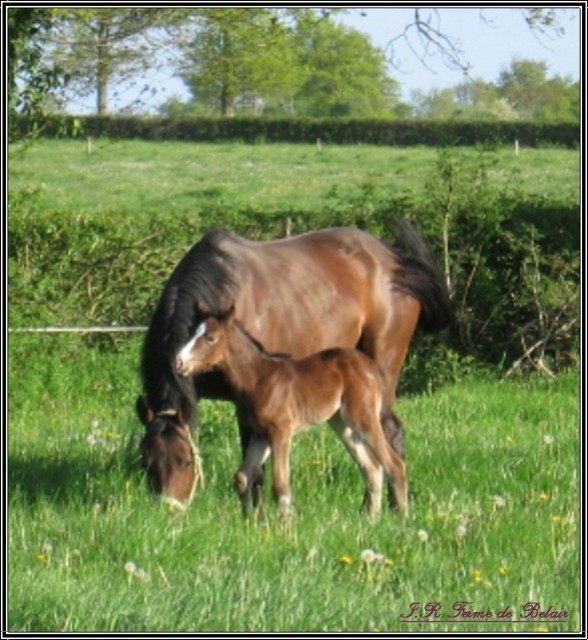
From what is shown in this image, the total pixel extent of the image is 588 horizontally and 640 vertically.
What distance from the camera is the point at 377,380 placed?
8.54 m

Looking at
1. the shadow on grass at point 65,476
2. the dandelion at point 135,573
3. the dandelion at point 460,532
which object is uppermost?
the dandelion at point 135,573

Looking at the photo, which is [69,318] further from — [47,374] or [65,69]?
[65,69]

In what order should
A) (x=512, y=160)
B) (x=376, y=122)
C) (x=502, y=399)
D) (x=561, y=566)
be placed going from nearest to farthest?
(x=561, y=566) < (x=502, y=399) < (x=512, y=160) < (x=376, y=122)

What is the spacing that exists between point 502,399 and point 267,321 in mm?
5481

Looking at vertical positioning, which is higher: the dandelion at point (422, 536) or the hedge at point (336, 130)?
the hedge at point (336, 130)

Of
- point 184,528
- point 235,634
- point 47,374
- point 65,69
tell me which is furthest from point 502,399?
point 235,634

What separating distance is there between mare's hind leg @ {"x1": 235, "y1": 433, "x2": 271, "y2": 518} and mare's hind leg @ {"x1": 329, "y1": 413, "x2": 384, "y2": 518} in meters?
0.55

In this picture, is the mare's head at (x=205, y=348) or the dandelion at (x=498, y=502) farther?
the dandelion at (x=498, y=502)

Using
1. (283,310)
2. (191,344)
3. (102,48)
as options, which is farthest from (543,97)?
(191,344)

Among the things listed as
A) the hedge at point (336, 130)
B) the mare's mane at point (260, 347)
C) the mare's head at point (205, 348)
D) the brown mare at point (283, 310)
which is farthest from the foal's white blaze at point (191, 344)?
the hedge at point (336, 130)

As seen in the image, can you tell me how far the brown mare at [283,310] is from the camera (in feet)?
26.9

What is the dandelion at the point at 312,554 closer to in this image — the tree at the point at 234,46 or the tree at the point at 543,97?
the tree at the point at 234,46

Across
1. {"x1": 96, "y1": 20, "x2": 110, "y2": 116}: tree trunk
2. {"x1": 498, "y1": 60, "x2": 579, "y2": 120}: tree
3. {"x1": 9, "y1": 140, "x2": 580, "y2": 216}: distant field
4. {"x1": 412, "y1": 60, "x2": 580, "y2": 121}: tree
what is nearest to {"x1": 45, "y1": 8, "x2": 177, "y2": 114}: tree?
{"x1": 96, "y1": 20, "x2": 110, "y2": 116}: tree trunk

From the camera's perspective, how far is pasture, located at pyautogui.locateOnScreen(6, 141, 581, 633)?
588 centimetres
